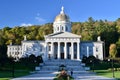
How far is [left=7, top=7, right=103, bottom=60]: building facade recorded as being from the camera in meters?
94.9

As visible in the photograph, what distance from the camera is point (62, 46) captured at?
324 ft

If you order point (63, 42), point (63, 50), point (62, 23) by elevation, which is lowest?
point (63, 50)

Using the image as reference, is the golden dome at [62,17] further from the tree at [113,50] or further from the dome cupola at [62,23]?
the tree at [113,50]

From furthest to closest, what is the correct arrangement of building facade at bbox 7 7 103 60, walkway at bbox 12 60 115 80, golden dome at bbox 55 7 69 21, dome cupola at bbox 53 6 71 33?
golden dome at bbox 55 7 69 21 → dome cupola at bbox 53 6 71 33 → building facade at bbox 7 7 103 60 → walkway at bbox 12 60 115 80

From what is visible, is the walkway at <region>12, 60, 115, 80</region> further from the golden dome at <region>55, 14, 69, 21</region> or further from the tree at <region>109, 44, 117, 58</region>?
the tree at <region>109, 44, 117, 58</region>

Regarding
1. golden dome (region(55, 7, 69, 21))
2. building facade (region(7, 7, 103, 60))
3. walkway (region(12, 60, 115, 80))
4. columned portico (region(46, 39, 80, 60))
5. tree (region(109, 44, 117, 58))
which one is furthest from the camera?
tree (region(109, 44, 117, 58))

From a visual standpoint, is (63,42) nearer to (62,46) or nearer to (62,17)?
(62,46)

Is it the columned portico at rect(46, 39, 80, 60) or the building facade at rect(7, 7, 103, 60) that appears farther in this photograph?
the building facade at rect(7, 7, 103, 60)

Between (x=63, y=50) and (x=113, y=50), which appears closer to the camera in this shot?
(x=63, y=50)

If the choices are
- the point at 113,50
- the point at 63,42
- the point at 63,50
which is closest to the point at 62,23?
the point at 63,42

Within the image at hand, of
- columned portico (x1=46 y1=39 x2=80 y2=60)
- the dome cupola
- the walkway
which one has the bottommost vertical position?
the walkway

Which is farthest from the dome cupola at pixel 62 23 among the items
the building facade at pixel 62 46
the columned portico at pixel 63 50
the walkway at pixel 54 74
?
the walkway at pixel 54 74

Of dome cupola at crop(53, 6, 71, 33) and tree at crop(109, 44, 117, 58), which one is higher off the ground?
dome cupola at crop(53, 6, 71, 33)

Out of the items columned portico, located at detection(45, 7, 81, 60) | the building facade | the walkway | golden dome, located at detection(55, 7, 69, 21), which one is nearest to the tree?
the building facade
